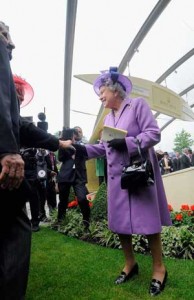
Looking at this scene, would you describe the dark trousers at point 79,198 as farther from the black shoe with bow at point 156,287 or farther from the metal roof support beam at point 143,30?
the metal roof support beam at point 143,30

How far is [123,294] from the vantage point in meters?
2.48

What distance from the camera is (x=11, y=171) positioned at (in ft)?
4.69

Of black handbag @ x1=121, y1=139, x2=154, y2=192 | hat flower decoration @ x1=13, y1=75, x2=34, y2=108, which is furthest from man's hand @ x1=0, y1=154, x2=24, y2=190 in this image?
hat flower decoration @ x1=13, y1=75, x2=34, y2=108

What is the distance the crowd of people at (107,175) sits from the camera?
4.81 ft

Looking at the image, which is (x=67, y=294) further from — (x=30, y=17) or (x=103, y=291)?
(x=30, y=17)

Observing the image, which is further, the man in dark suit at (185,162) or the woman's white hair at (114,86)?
the man in dark suit at (185,162)

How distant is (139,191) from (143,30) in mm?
9820

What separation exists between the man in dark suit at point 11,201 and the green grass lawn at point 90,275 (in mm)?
1173

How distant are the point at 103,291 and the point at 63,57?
11.6m

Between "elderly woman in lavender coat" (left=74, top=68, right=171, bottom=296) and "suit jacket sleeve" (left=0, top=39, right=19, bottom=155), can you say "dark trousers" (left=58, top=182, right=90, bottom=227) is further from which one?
"suit jacket sleeve" (left=0, top=39, right=19, bottom=155)

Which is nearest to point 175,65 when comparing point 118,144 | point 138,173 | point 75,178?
point 75,178

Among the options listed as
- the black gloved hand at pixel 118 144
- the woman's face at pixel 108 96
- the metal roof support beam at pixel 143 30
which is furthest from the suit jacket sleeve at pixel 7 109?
the metal roof support beam at pixel 143 30

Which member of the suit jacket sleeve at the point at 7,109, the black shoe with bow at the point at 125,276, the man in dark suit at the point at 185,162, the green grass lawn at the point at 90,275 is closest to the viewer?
the suit jacket sleeve at the point at 7,109

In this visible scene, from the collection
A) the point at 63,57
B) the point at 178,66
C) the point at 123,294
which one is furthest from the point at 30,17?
the point at 123,294
